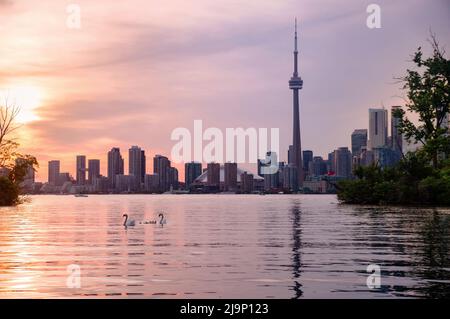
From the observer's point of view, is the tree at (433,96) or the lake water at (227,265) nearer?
the lake water at (227,265)

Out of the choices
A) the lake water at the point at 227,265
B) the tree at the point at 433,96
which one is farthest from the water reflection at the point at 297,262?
the tree at the point at 433,96

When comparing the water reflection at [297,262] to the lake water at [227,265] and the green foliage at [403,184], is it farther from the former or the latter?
the green foliage at [403,184]

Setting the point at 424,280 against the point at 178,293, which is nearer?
the point at 178,293

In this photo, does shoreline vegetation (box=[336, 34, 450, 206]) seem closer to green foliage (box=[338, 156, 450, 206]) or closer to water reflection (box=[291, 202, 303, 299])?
green foliage (box=[338, 156, 450, 206])

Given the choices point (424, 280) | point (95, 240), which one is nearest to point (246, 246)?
point (95, 240)

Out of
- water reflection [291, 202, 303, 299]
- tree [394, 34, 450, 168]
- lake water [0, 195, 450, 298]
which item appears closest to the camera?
water reflection [291, 202, 303, 299]

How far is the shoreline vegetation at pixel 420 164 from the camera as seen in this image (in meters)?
90.2

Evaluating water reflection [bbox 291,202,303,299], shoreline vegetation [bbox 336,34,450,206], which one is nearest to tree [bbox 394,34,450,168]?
shoreline vegetation [bbox 336,34,450,206]

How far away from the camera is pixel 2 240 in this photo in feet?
159

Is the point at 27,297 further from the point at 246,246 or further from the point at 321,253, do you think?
the point at 246,246

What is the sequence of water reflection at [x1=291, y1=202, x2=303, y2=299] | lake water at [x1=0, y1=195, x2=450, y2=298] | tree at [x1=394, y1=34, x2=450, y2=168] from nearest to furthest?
water reflection at [x1=291, y1=202, x2=303, y2=299] < lake water at [x1=0, y1=195, x2=450, y2=298] < tree at [x1=394, y1=34, x2=450, y2=168]

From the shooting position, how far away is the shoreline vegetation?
90.2m

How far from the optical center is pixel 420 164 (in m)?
132
